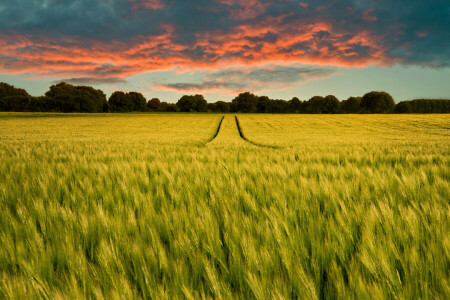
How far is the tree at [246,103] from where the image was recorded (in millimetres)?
127938

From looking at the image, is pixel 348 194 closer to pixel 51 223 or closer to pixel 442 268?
pixel 442 268

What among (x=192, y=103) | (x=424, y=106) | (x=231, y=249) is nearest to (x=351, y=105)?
(x=424, y=106)

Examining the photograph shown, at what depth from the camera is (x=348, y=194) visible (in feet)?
6.74

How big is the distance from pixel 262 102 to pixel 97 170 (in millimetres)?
132721

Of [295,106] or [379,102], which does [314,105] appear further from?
[379,102]

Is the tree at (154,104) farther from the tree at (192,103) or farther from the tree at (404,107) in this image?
the tree at (404,107)

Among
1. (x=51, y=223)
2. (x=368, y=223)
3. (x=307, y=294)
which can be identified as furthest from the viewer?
(x=51, y=223)

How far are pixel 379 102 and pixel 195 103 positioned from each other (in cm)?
8105

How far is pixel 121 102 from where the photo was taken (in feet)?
405

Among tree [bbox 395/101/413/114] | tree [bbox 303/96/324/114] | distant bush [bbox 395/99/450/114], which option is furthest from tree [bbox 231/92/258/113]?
distant bush [bbox 395/99/450/114]

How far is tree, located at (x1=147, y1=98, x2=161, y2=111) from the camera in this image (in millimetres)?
160125

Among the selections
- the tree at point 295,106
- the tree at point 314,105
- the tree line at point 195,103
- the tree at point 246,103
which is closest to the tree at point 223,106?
the tree line at point 195,103

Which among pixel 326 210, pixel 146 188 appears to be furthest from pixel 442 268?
pixel 146 188

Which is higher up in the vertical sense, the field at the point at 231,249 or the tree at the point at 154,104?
the tree at the point at 154,104
